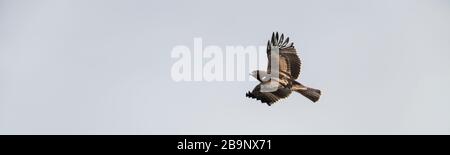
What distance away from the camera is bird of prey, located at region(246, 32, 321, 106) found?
6895mm

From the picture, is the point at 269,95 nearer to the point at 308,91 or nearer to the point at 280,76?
the point at 280,76

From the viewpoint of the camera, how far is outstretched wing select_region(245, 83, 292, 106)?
702cm

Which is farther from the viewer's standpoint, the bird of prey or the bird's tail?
the bird's tail

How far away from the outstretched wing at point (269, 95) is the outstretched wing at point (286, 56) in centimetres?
23

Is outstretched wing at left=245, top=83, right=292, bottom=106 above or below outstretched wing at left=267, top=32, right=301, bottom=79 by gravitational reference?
below

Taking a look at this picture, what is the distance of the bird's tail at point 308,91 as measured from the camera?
7043mm

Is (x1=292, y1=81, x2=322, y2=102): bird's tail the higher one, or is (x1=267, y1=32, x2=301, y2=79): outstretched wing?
(x1=267, y1=32, x2=301, y2=79): outstretched wing

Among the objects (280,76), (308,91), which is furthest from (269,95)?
(308,91)

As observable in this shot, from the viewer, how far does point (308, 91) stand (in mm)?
7086

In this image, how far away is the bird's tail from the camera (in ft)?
23.1

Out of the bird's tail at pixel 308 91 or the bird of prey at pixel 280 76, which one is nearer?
the bird of prey at pixel 280 76
